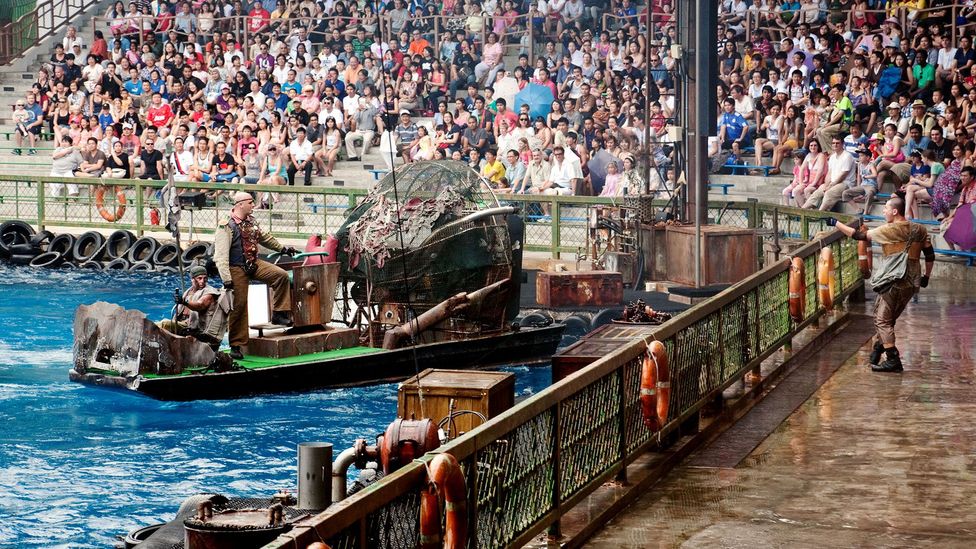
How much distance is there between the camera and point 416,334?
1747 cm

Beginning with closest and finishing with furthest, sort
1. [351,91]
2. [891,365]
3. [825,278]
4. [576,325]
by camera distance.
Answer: [891,365]
[825,278]
[576,325]
[351,91]

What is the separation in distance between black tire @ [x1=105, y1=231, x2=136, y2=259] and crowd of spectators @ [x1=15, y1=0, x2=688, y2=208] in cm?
203

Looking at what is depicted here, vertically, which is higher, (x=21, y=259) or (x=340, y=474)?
(x=21, y=259)

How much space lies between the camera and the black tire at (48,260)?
90.2 feet

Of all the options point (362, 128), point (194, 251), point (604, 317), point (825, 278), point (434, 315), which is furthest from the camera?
point (362, 128)

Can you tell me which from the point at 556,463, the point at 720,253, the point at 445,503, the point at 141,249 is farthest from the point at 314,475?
the point at 141,249

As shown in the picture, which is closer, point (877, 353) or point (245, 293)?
point (877, 353)

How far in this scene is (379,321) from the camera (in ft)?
59.5

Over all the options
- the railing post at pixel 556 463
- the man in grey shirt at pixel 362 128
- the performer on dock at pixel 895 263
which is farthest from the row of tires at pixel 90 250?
the railing post at pixel 556 463

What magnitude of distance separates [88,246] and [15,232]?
6.29ft

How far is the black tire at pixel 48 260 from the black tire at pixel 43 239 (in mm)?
599

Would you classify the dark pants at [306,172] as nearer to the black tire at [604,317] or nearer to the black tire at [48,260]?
the black tire at [48,260]

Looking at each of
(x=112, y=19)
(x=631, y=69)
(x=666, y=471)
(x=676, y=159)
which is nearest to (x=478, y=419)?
(x=666, y=471)

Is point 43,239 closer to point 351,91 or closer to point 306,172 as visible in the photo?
point 306,172
